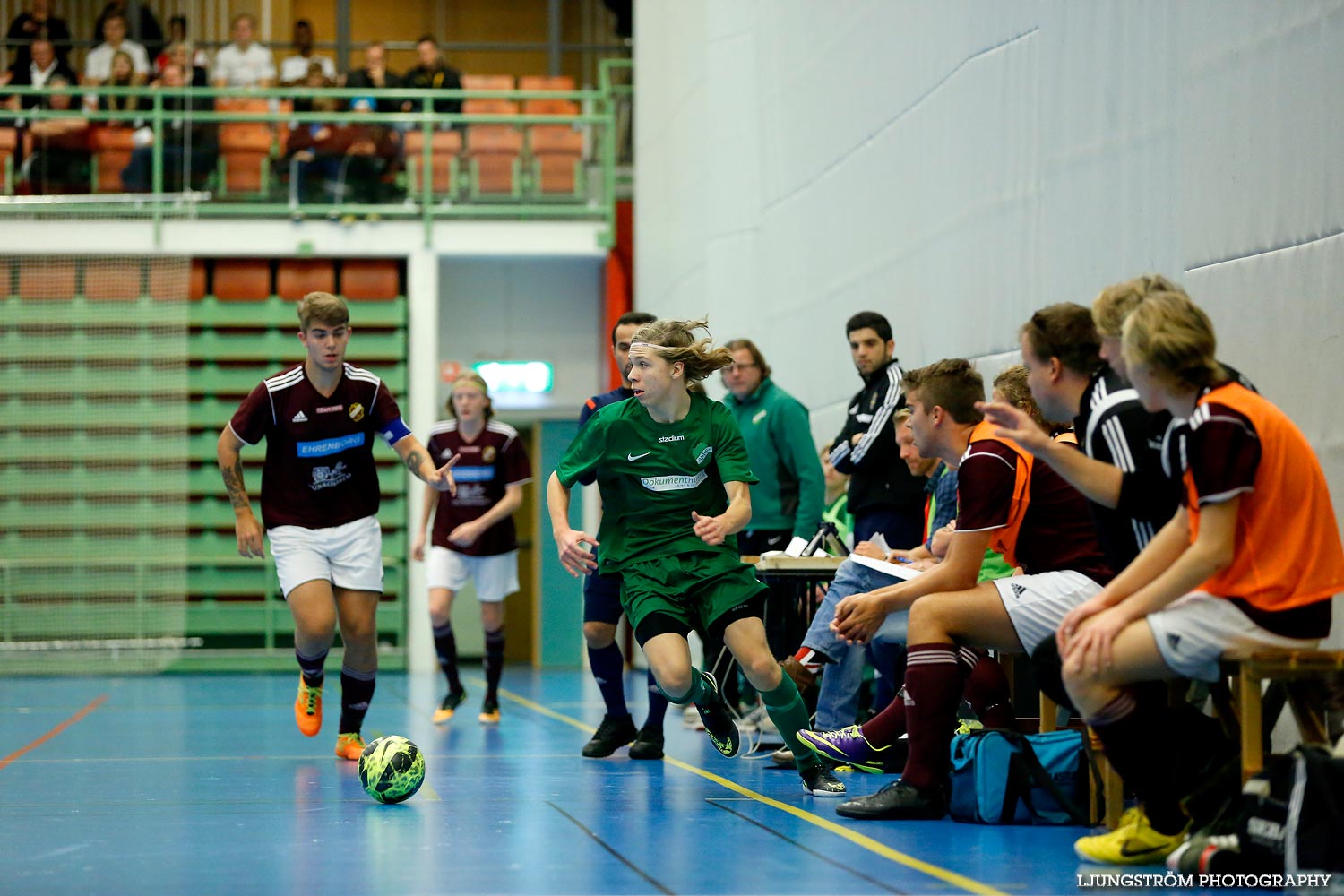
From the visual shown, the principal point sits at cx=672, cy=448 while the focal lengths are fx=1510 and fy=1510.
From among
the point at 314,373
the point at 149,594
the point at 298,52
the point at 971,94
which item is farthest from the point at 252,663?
the point at 971,94

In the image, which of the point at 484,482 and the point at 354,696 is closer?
the point at 354,696

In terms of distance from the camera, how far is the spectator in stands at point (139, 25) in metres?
17.1

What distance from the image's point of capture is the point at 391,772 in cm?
513

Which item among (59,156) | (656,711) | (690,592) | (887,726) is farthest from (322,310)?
(59,156)

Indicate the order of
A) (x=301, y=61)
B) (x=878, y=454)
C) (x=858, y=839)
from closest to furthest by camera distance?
1. (x=858, y=839)
2. (x=878, y=454)
3. (x=301, y=61)

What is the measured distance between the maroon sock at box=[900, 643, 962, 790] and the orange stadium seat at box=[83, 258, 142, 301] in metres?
12.2

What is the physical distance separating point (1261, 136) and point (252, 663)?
12.1 m

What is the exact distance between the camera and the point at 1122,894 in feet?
11.3

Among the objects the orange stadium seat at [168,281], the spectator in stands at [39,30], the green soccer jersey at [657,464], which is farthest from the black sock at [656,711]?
the spectator in stands at [39,30]

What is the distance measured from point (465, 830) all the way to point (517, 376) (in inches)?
460

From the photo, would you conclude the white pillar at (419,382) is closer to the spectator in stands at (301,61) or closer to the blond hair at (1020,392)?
the spectator in stands at (301,61)

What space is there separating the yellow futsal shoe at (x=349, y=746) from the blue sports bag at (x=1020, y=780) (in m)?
2.98

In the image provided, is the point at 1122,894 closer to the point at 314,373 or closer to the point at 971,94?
the point at 314,373

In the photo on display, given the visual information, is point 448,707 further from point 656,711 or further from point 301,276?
point 301,276
